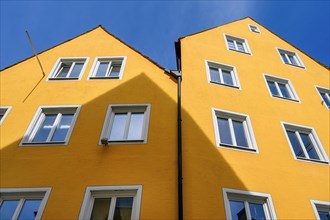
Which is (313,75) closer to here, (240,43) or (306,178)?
(240,43)

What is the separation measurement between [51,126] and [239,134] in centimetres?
782

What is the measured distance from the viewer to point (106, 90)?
11.8 meters

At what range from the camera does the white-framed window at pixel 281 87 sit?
44.6ft

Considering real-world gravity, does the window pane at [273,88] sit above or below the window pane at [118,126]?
above

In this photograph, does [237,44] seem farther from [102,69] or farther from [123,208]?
[123,208]

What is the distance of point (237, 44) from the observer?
56.3ft

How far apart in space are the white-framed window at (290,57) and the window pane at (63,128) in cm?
1361

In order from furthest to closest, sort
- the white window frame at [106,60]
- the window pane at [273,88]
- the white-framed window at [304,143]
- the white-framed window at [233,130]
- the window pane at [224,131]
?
the window pane at [273,88] < the white window frame at [106,60] < the white-framed window at [304,143] < the window pane at [224,131] < the white-framed window at [233,130]

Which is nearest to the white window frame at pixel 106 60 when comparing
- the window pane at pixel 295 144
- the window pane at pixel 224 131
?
the window pane at pixel 224 131

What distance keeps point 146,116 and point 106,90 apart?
8.39 ft

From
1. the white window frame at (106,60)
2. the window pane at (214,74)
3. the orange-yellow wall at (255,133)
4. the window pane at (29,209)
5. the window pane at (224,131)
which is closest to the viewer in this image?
the window pane at (29,209)

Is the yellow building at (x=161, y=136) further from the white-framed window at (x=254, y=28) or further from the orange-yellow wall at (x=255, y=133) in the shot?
the white-framed window at (x=254, y=28)

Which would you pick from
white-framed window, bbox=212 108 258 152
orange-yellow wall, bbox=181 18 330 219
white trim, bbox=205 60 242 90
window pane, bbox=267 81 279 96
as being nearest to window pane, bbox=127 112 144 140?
orange-yellow wall, bbox=181 18 330 219

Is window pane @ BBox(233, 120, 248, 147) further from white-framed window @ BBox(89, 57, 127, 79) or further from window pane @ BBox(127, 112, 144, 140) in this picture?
white-framed window @ BBox(89, 57, 127, 79)
